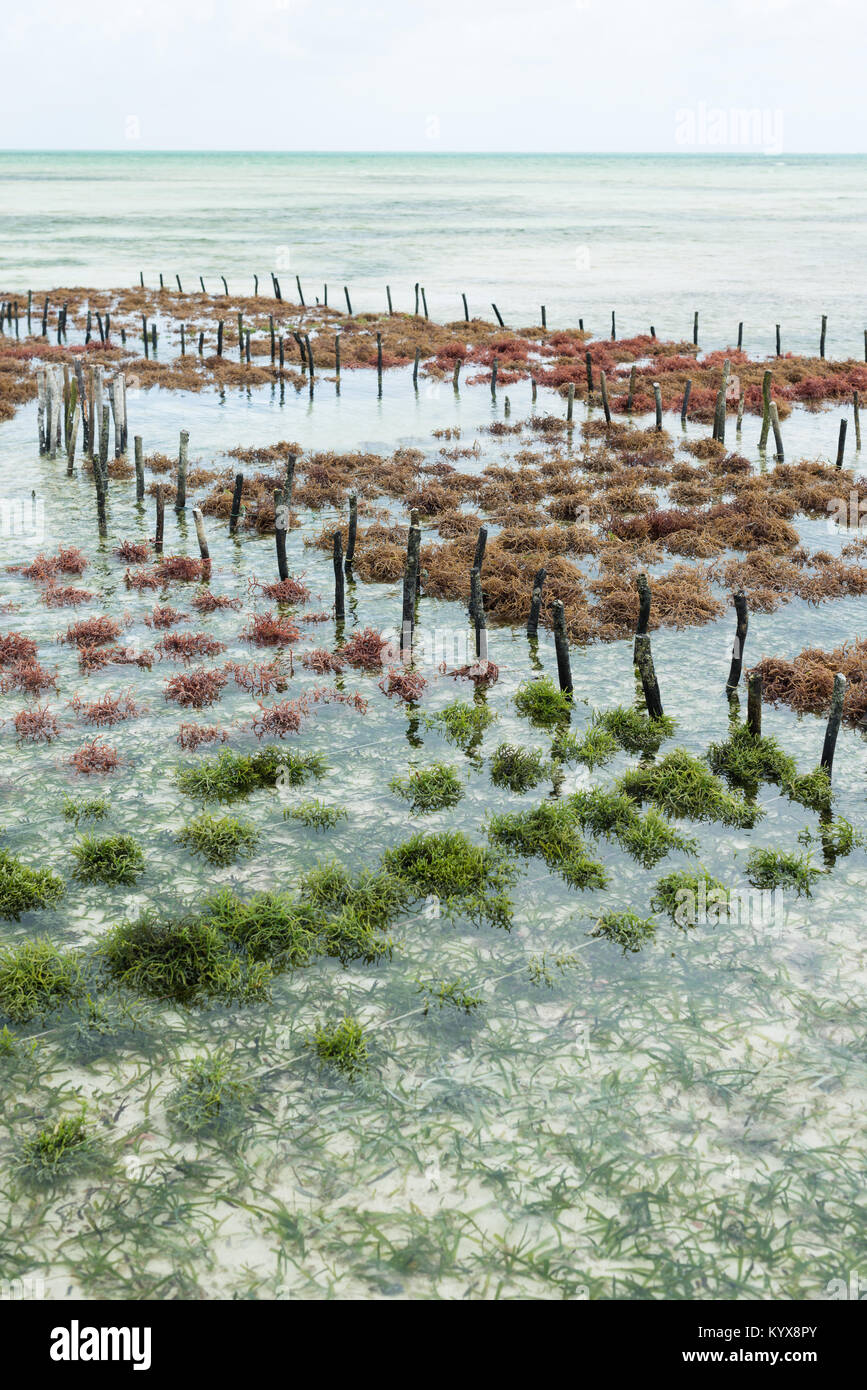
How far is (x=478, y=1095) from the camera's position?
319 inches

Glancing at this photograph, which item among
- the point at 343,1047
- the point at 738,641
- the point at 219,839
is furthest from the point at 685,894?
the point at 219,839

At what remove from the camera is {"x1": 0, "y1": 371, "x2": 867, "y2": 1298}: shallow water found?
6.83 meters

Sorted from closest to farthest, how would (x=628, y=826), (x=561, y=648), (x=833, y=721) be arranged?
1. (x=628, y=826)
2. (x=833, y=721)
3. (x=561, y=648)

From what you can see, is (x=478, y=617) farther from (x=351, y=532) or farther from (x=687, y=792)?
(x=687, y=792)

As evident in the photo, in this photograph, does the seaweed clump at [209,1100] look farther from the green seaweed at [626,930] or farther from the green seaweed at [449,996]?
the green seaweed at [626,930]

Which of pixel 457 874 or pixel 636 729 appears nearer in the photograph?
pixel 457 874

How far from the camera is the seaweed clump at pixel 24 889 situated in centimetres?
1002

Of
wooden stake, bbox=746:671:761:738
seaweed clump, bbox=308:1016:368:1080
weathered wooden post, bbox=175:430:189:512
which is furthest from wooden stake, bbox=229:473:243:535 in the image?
seaweed clump, bbox=308:1016:368:1080

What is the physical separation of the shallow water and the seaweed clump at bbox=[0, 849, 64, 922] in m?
0.18

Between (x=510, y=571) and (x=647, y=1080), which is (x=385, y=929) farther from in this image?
(x=510, y=571)

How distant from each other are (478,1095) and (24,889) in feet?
17.4

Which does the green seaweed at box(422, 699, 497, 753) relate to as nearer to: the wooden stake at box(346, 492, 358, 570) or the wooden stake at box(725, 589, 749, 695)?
the wooden stake at box(725, 589, 749, 695)

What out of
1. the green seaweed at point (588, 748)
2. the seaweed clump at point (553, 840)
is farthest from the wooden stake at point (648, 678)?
the seaweed clump at point (553, 840)
